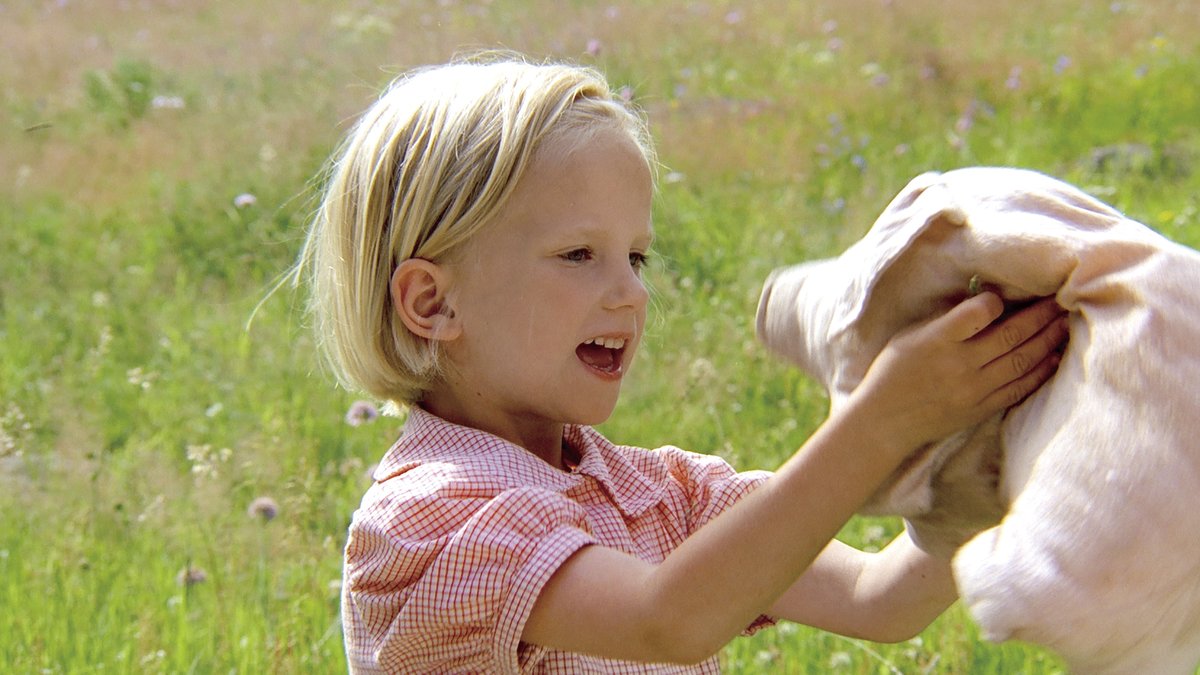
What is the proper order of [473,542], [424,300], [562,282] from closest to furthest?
[473,542], [562,282], [424,300]

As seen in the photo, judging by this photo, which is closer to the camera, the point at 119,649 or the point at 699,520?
the point at 699,520

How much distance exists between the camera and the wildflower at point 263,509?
10.8ft

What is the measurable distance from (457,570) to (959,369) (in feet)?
2.17

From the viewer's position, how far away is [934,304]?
1.49 metres

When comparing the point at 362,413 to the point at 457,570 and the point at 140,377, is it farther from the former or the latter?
the point at 457,570

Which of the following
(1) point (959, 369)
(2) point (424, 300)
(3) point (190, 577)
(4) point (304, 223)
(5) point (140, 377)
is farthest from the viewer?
(4) point (304, 223)

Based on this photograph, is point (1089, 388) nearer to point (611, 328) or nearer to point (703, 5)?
point (611, 328)

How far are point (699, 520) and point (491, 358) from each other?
0.42 meters

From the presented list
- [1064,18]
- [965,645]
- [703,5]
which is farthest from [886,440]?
[703,5]

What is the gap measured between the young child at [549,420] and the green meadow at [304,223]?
33.0 inches

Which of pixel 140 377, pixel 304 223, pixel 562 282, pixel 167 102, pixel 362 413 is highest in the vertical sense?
pixel 562 282

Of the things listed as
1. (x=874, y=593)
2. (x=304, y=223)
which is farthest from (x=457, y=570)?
(x=304, y=223)

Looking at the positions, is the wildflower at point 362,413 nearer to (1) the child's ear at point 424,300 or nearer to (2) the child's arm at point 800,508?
(1) the child's ear at point 424,300

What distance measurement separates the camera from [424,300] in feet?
6.44
